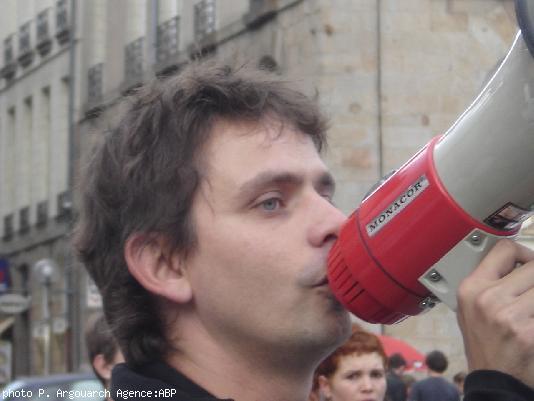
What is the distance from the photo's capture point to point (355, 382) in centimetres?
527

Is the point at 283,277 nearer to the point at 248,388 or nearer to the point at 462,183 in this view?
the point at 248,388

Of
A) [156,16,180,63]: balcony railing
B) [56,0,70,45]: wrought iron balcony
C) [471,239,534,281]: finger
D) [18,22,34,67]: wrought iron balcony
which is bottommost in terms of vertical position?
[471,239,534,281]: finger

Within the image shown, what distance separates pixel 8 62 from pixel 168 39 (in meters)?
14.2

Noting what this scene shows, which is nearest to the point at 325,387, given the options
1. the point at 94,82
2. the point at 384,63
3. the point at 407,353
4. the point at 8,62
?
the point at 407,353

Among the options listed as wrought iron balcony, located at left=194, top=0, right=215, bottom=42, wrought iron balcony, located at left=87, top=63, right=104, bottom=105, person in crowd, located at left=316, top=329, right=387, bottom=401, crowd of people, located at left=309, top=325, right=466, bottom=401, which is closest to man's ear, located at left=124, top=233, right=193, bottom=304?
crowd of people, located at left=309, top=325, right=466, bottom=401

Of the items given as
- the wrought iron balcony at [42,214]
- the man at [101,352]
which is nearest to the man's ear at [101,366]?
the man at [101,352]

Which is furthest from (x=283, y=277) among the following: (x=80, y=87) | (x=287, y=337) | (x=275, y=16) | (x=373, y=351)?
(x=80, y=87)

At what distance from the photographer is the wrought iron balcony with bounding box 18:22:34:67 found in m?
37.8

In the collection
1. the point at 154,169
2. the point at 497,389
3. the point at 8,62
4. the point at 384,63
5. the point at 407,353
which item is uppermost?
the point at 8,62

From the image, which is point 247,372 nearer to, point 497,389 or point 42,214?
point 497,389

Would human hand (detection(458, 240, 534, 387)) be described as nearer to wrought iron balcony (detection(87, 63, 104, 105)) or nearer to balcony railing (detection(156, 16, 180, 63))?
balcony railing (detection(156, 16, 180, 63))

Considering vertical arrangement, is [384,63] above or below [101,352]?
above

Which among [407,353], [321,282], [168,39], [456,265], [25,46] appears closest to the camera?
[456,265]

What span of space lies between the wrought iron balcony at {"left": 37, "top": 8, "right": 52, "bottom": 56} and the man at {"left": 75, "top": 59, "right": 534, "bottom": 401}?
33526mm
